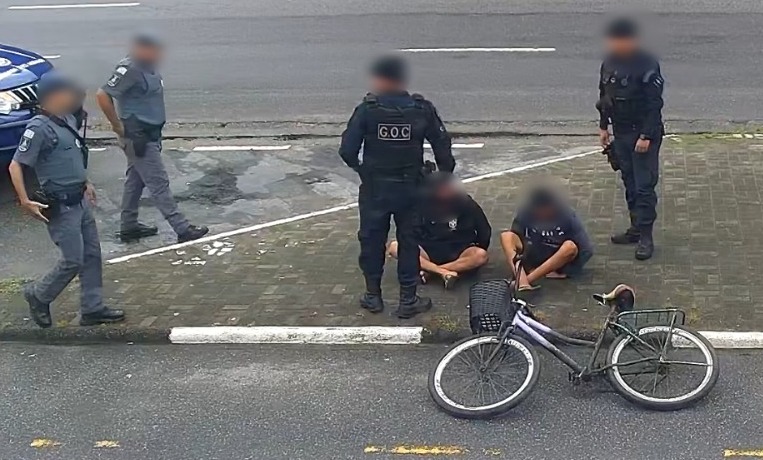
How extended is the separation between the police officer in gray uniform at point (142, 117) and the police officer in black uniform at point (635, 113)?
11.3 ft

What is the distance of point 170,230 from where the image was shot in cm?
845

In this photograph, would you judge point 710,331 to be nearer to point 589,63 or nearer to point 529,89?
point 529,89

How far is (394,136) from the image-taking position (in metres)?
5.98

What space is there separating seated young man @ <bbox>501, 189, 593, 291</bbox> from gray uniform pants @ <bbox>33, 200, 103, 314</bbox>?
9.23ft

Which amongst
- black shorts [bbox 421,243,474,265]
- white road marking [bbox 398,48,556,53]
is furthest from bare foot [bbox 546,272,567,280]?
white road marking [bbox 398,48,556,53]

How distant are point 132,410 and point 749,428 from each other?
3.19 meters

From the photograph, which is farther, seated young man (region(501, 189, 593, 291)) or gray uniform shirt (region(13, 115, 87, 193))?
seated young man (region(501, 189, 593, 291))

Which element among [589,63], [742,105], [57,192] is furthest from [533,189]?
[589,63]

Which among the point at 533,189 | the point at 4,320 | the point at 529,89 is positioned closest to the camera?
the point at 4,320

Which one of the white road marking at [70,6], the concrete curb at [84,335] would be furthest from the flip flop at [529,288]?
the white road marking at [70,6]

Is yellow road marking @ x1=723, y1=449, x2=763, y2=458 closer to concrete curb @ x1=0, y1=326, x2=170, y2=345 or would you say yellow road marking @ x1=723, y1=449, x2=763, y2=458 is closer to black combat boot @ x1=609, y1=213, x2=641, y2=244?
black combat boot @ x1=609, y1=213, x2=641, y2=244

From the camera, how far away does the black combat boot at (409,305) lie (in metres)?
6.27

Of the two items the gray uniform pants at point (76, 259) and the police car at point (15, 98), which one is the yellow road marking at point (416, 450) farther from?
the police car at point (15, 98)

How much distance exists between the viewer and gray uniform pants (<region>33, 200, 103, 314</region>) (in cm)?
621
